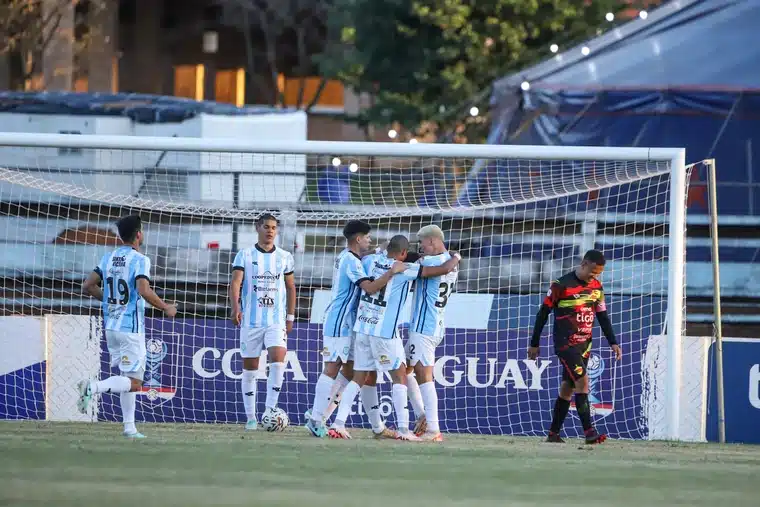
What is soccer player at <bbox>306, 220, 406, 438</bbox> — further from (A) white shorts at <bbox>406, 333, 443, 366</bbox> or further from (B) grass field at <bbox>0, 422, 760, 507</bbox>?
(A) white shorts at <bbox>406, 333, 443, 366</bbox>

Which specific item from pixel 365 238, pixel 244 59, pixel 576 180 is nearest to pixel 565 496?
pixel 365 238

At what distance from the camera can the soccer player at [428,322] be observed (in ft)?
36.4

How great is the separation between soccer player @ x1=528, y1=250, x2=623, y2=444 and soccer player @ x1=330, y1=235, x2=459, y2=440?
2.87 ft

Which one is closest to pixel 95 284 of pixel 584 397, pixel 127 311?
pixel 127 311

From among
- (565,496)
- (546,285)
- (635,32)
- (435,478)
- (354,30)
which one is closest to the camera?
(565,496)

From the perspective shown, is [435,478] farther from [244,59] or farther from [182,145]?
[244,59]

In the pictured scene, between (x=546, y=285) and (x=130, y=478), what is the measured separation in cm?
772

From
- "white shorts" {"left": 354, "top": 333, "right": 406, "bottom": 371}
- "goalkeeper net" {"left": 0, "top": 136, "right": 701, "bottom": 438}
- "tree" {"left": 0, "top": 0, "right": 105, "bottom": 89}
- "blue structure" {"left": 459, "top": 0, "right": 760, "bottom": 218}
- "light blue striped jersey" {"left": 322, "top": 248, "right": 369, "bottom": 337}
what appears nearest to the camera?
"white shorts" {"left": 354, "top": 333, "right": 406, "bottom": 371}

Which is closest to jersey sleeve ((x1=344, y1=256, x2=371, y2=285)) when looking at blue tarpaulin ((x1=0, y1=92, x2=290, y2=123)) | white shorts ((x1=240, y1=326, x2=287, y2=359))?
white shorts ((x1=240, y1=326, x2=287, y2=359))

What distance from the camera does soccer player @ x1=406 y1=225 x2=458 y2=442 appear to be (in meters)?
11.1

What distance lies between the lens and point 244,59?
43312mm

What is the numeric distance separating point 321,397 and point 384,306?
34.8 inches

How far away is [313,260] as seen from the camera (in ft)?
49.3

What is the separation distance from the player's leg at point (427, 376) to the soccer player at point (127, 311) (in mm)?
1967
